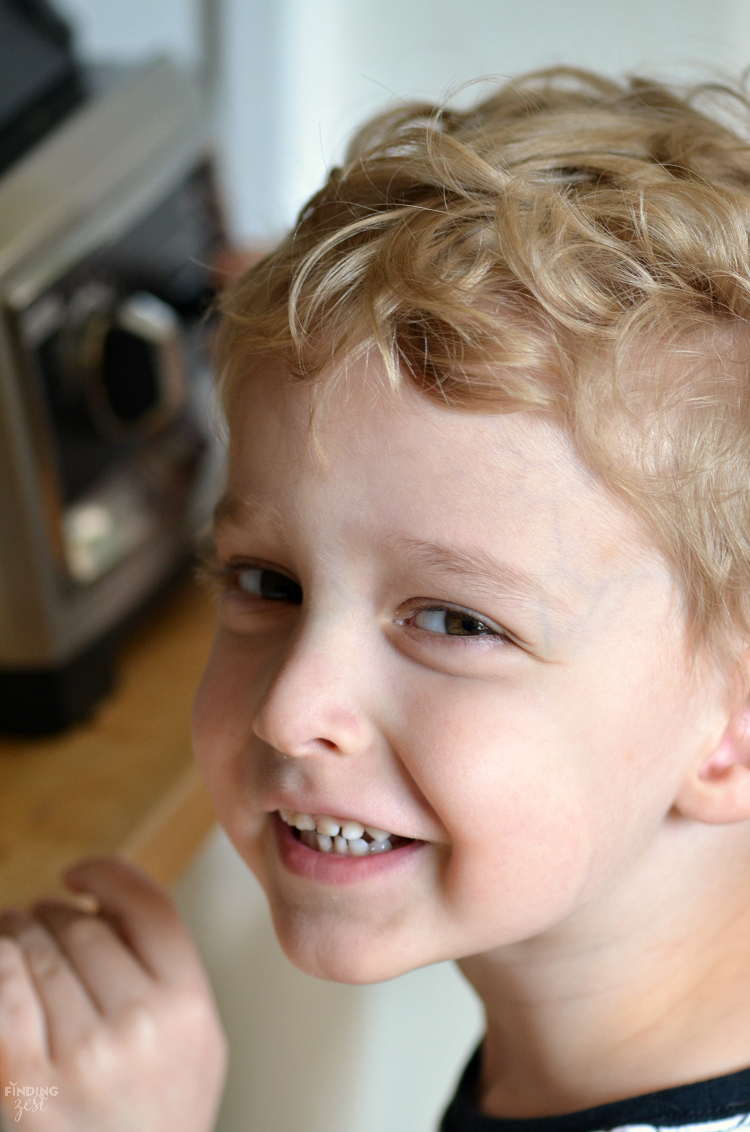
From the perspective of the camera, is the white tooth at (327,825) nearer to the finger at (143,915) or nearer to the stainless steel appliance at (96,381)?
the finger at (143,915)

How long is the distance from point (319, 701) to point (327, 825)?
8cm

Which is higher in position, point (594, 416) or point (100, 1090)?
point (594, 416)

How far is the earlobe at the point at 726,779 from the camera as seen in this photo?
60 cm

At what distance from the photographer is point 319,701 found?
54 centimetres

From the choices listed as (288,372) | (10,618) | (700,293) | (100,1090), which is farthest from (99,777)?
(700,293)

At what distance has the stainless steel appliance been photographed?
31.9 inches

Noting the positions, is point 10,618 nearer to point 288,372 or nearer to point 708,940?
point 288,372

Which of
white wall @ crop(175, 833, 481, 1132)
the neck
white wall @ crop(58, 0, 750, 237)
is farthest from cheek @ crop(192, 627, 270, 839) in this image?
white wall @ crop(58, 0, 750, 237)

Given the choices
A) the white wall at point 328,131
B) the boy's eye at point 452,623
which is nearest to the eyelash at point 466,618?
the boy's eye at point 452,623

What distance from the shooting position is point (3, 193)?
803mm

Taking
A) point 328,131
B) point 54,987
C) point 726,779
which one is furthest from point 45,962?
point 328,131

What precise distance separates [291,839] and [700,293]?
340 millimetres

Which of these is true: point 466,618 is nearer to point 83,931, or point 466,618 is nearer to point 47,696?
point 83,931

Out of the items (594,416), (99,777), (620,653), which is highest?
→ (594,416)
